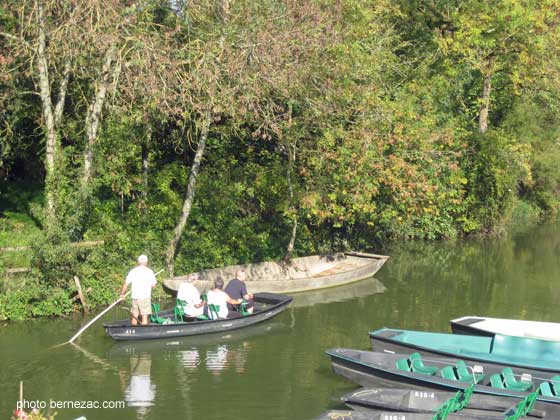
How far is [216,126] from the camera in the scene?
2642cm

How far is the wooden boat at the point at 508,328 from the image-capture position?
17.2 meters

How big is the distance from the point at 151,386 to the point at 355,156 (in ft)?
43.1

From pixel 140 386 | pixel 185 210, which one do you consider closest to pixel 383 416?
pixel 140 386

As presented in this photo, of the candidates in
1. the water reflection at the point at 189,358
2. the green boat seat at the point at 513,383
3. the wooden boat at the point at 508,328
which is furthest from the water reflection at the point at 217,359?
the green boat seat at the point at 513,383

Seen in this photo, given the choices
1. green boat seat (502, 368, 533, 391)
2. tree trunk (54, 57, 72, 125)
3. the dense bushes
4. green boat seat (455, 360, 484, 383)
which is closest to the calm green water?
green boat seat (455, 360, 484, 383)

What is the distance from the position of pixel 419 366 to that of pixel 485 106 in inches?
1015

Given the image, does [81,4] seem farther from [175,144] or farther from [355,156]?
[355,156]

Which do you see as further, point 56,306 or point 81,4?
point 81,4

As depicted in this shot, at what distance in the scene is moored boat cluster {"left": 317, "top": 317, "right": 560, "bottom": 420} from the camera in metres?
12.4

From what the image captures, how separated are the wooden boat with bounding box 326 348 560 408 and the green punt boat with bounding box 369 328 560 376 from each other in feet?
1.21

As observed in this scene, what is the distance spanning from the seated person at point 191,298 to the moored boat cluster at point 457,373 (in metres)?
4.65

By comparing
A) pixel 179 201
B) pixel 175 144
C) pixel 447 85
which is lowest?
pixel 179 201

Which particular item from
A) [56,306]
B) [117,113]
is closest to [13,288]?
[56,306]

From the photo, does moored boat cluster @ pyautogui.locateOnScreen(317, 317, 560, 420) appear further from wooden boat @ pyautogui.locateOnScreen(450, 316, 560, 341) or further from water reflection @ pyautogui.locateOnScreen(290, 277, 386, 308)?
water reflection @ pyautogui.locateOnScreen(290, 277, 386, 308)
